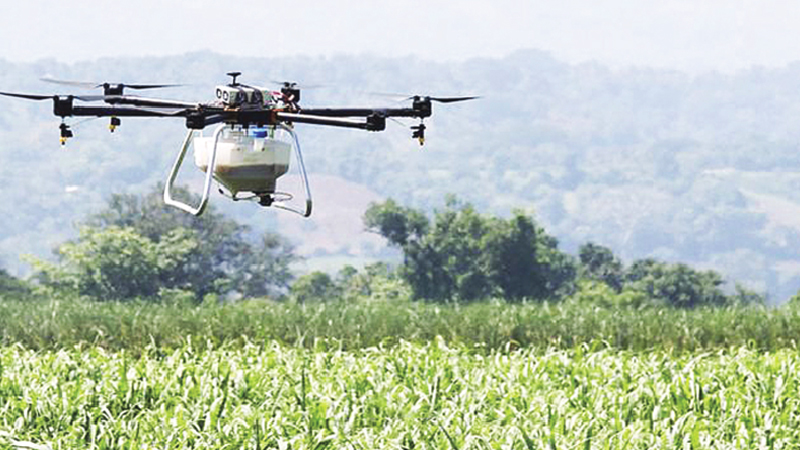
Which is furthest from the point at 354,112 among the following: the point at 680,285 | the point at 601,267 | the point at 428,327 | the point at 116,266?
the point at 601,267

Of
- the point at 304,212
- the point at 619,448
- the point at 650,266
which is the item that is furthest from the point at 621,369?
the point at 650,266

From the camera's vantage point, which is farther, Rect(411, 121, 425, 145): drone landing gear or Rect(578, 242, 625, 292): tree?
Rect(578, 242, 625, 292): tree

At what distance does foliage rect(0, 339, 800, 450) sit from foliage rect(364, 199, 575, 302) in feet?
180

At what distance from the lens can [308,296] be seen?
83750 mm

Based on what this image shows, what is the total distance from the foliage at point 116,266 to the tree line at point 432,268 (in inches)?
1.9

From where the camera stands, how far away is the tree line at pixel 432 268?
69.4 m

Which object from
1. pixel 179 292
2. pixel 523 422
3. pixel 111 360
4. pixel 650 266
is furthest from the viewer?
pixel 650 266

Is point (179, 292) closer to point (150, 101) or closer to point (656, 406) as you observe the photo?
point (656, 406)

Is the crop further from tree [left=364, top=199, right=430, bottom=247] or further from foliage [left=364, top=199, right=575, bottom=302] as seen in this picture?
tree [left=364, top=199, right=430, bottom=247]

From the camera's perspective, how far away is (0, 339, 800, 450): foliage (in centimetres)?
912

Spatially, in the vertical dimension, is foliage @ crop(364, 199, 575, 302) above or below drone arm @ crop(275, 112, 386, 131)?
below

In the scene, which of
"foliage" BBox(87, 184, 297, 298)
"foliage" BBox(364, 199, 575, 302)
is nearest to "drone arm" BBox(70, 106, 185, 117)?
"foliage" BBox(364, 199, 575, 302)

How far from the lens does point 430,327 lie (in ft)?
77.8

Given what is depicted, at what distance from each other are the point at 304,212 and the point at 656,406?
5.47 meters
